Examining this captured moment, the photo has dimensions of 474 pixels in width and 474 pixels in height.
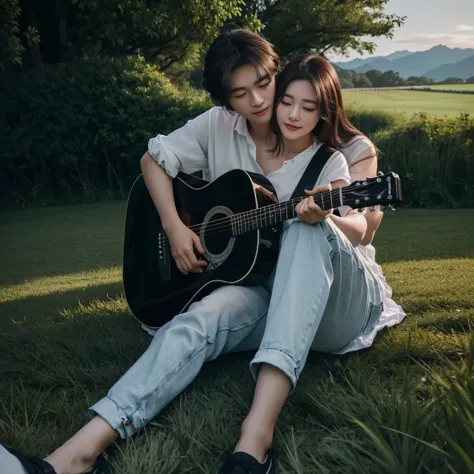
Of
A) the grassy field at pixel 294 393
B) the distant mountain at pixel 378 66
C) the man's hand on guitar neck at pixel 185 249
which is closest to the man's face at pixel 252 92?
the man's hand on guitar neck at pixel 185 249

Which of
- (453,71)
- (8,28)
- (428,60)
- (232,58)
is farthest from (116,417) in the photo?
(428,60)

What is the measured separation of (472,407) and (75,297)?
2.88 m

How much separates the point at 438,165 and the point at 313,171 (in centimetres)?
518

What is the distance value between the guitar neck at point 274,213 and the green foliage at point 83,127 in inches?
240

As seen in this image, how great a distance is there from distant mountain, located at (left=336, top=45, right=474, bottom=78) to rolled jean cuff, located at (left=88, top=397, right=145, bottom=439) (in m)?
9.73

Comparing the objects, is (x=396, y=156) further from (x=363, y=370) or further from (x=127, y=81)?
(x=363, y=370)

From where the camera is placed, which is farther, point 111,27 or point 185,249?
point 111,27

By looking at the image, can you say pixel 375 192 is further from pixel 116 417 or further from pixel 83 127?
pixel 83 127

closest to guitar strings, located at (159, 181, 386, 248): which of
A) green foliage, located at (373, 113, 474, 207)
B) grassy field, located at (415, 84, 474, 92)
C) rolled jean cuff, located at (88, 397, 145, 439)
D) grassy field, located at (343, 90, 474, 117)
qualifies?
rolled jean cuff, located at (88, 397, 145, 439)

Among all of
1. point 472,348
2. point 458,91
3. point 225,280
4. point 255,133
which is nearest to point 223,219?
point 225,280

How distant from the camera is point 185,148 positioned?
2949 mm

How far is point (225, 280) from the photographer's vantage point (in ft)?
8.41

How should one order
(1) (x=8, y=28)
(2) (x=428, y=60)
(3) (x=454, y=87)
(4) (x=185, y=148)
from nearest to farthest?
(4) (x=185, y=148) < (1) (x=8, y=28) < (3) (x=454, y=87) < (2) (x=428, y=60)

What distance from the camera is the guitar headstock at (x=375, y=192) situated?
7.02 feet
